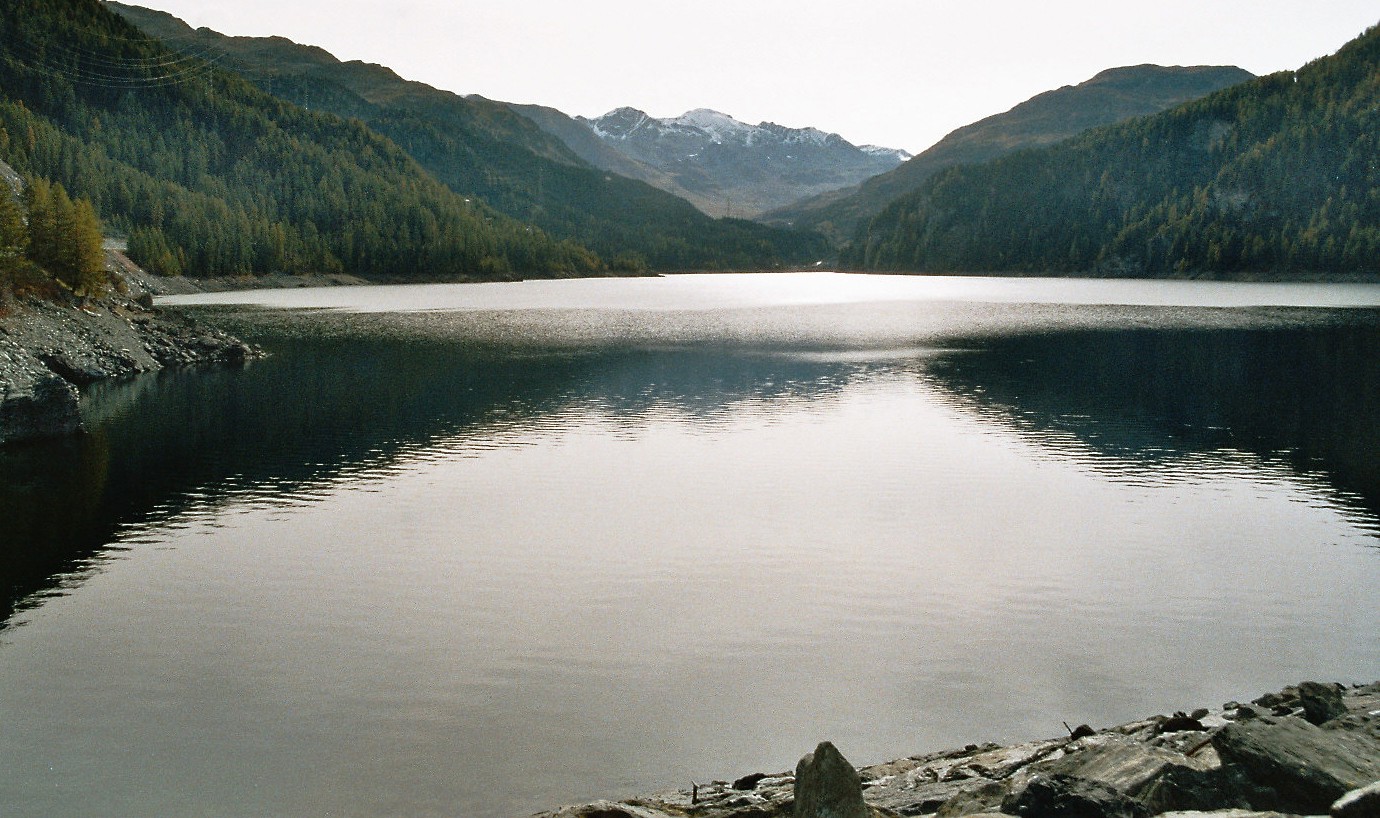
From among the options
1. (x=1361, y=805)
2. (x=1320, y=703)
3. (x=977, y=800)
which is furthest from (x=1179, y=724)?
(x=1361, y=805)

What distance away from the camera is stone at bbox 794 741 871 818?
11906 mm

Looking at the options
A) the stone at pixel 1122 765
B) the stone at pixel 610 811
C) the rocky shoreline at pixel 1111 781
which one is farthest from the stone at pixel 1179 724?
the stone at pixel 610 811

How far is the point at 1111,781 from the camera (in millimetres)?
13133

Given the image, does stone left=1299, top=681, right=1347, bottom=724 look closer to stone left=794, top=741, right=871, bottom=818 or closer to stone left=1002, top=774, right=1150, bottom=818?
stone left=1002, top=774, right=1150, bottom=818

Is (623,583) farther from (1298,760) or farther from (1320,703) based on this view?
(1298,760)

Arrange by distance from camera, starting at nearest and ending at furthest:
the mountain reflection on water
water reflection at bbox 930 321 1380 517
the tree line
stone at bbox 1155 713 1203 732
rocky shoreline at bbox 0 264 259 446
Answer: stone at bbox 1155 713 1203 732 → the mountain reflection on water → water reflection at bbox 930 321 1380 517 → rocky shoreline at bbox 0 264 259 446 → the tree line

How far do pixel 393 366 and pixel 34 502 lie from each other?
4442 centimetres

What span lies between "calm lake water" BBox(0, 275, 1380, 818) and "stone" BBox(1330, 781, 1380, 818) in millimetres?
7796

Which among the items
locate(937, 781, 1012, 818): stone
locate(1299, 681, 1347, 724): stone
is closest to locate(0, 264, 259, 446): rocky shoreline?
locate(937, 781, 1012, 818): stone

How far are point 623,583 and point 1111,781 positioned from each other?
15.7 meters

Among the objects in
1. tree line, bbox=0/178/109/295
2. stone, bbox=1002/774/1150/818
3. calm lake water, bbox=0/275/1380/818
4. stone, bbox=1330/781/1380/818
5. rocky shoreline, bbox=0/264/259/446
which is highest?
tree line, bbox=0/178/109/295

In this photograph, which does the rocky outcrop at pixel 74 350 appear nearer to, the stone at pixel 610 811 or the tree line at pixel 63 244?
the tree line at pixel 63 244

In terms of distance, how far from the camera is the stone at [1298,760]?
12711mm

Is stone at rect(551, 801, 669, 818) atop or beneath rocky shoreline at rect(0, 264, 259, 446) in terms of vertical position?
beneath
